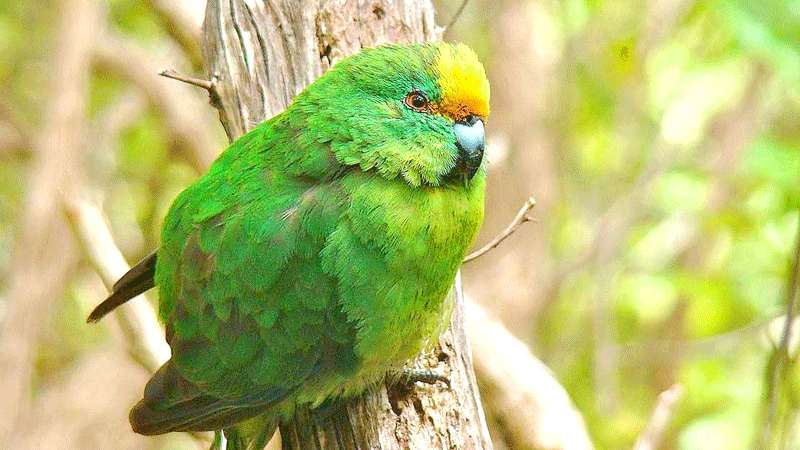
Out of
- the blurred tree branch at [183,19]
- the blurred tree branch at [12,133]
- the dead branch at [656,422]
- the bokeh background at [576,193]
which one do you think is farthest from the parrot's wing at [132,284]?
the blurred tree branch at [12,133]

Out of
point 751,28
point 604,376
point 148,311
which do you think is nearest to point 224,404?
point 148,311

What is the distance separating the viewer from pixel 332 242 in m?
2.07

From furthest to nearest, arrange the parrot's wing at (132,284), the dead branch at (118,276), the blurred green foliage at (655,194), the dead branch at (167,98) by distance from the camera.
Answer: the blurred green foliage at (655,194) < the dead branch at (167,98) < the dead branch at (118,276) < the parrot's wing at (132,284)

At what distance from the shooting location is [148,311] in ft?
9.24

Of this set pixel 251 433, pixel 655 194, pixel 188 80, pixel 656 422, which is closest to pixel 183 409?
pixel 251 433

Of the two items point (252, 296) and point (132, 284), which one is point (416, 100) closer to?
point (252, 296)

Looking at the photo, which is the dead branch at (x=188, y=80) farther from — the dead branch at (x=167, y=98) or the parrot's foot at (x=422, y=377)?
the dead branch at (x=167, y=98)

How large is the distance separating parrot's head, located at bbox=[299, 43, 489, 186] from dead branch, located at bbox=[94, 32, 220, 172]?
4.60 ft

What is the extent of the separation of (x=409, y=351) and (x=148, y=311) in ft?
3.23

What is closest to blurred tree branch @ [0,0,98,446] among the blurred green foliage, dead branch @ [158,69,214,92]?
dead branch @ [158,69,214,92]

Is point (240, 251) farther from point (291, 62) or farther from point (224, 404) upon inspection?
point (291, 62)

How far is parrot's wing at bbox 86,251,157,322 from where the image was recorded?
2.45 m

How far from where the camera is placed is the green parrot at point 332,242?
81.6 inches

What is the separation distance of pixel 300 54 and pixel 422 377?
0.82 metres
